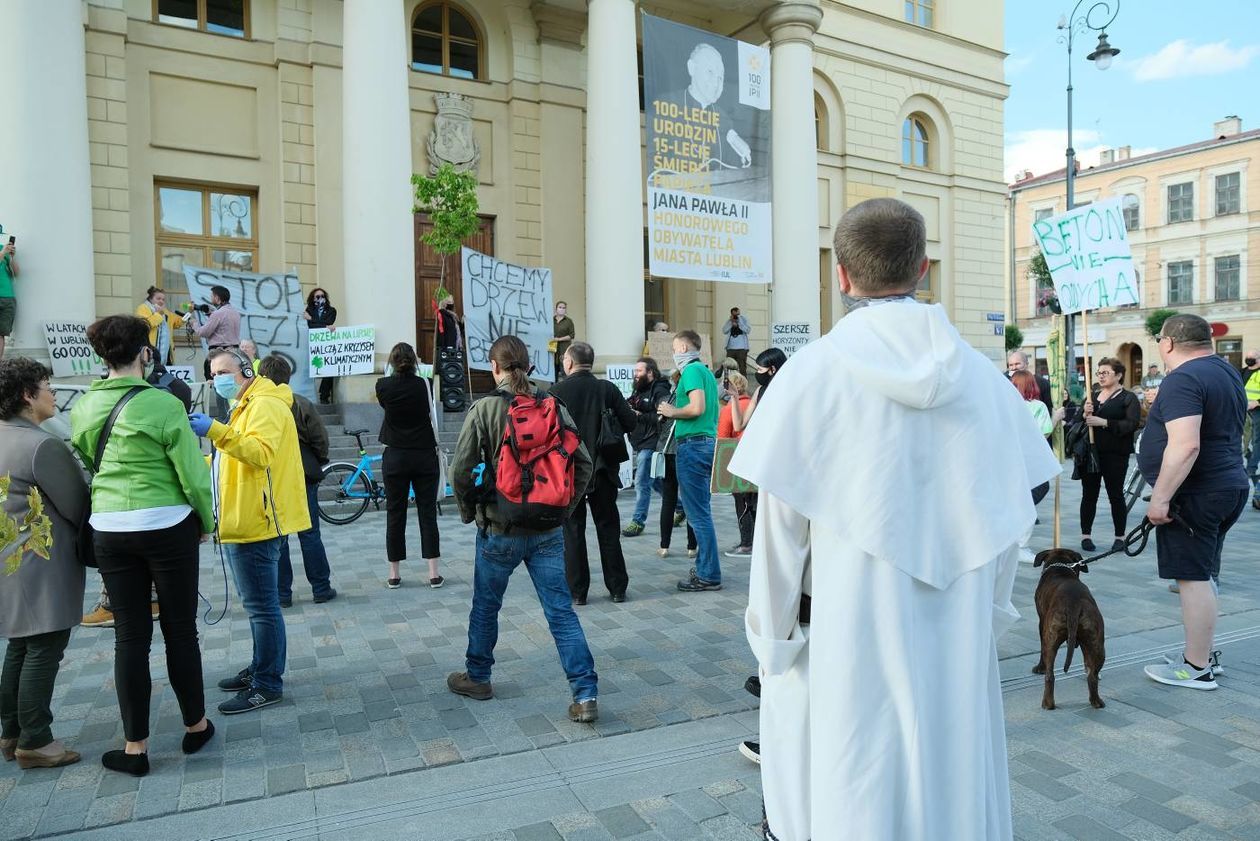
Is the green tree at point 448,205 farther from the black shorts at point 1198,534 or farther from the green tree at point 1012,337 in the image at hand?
the green tree at point 1012,337

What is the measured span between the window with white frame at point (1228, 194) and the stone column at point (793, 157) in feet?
137

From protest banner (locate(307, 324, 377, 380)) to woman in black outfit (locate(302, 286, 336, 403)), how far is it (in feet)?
2.17

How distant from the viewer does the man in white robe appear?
182 centimetres

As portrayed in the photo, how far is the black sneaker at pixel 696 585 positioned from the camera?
683 centimetres

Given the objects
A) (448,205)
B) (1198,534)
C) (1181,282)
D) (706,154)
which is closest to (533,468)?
(1198,534)

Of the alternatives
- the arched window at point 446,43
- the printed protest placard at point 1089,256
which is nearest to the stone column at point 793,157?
the arched window at point 446,43

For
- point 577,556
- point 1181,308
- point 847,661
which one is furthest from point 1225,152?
point 847,661

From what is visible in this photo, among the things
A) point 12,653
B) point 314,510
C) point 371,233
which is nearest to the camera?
point 12,653

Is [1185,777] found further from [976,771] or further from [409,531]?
[409,531]

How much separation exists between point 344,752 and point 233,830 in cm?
70

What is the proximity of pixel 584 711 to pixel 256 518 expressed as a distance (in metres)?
1.97

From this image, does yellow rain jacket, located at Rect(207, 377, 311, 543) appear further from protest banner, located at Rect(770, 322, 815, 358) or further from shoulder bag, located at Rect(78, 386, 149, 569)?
protest banner, located at Rect(770, 322, 815, 358)

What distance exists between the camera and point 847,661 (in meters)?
1.83

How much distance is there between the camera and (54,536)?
12.2 feet
